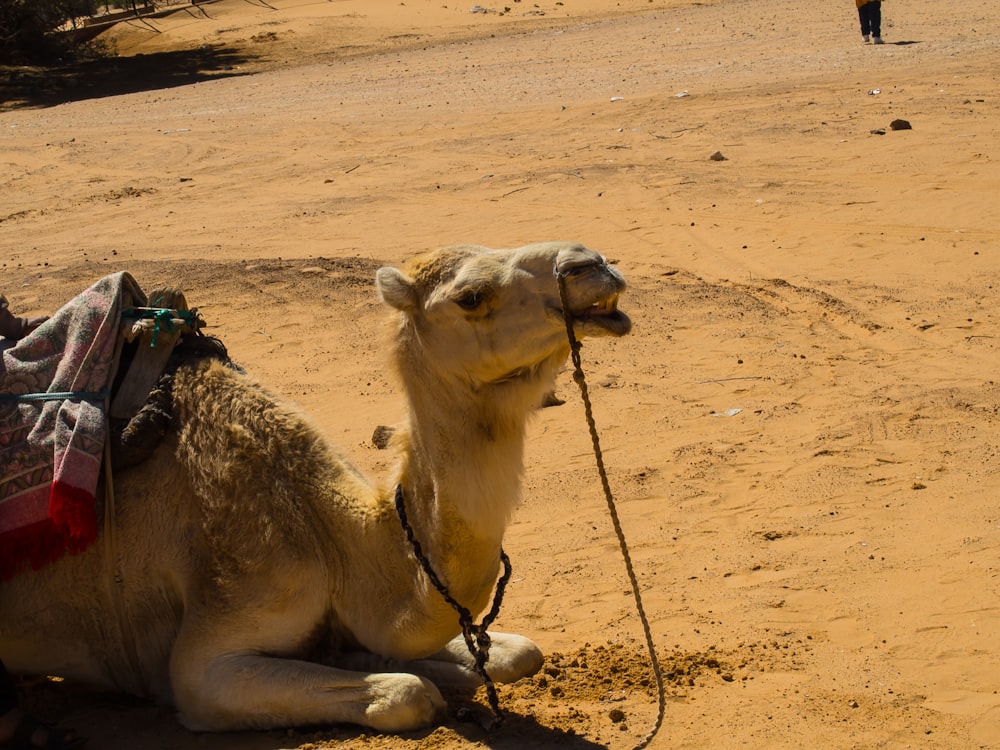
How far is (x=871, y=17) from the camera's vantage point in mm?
22422

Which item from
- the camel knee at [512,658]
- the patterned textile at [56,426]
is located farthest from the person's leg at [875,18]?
the patterned textile at [56,426]

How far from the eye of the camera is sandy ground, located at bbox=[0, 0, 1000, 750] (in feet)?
16.8

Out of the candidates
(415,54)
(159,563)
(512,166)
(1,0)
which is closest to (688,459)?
(159,563)

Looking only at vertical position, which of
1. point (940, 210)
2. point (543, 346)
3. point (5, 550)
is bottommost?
point (940, 210)

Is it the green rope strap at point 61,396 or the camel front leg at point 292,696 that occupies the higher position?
the green rope strap at point 61,396

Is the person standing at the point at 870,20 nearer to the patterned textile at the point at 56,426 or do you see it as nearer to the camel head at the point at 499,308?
the camel head at the point at 499,308

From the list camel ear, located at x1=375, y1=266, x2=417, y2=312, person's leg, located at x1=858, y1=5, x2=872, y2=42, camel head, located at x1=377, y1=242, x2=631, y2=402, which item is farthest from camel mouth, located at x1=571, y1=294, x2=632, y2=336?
person's leg, located at x1=858, y1=5, x2=872, y2=42

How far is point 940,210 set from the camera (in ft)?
41.3

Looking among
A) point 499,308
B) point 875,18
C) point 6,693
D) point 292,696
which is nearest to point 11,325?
point 6,693

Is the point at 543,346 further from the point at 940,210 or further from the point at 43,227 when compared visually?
the point at 43,227

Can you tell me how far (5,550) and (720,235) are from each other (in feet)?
29.0

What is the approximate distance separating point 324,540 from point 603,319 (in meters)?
1.56

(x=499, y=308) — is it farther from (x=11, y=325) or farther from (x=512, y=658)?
(x=11, y=325)

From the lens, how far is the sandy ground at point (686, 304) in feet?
16.8
